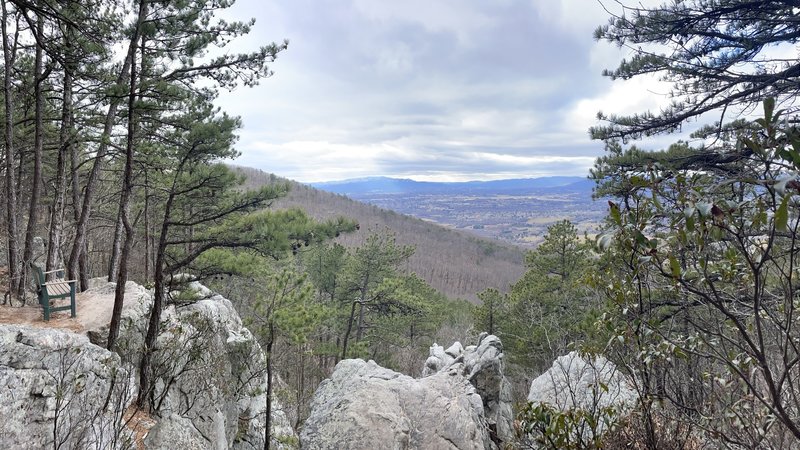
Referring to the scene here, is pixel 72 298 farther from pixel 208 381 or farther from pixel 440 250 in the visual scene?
pixel 440 250

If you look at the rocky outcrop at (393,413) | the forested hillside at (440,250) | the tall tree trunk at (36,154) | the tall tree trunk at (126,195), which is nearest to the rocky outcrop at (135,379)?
the tall tree trunk at (126,195)

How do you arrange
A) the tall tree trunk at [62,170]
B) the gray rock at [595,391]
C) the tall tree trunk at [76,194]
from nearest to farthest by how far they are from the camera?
1. the gray rock at [595,391]
2. the tall tree trunk at [62,170]
3. the tall tree trunk at [76,194]

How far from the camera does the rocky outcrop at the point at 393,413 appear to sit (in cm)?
664

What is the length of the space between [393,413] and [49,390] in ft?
15.8

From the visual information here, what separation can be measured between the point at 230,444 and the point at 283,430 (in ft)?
6.60

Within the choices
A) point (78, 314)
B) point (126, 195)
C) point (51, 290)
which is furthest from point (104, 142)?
point (78, 314)

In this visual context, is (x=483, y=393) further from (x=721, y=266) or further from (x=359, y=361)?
(x=721, y=266)

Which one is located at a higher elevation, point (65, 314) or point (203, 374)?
point (65, 314)

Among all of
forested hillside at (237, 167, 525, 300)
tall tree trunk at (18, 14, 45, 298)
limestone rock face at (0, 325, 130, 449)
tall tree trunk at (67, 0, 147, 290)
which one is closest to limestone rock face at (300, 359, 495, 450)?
limestone rock face at (0, 325, 130, 449)

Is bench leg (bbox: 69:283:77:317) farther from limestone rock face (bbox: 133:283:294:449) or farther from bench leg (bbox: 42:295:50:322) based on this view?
limestone rock face (bbox: 133:283:294:449)

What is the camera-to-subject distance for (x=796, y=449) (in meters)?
2.58

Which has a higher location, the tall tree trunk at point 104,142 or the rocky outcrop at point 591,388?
the tall tree trunk at point 104,142

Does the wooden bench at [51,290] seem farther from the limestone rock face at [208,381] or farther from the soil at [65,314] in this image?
the limestone rock face at [208,381]

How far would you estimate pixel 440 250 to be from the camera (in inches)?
3369
